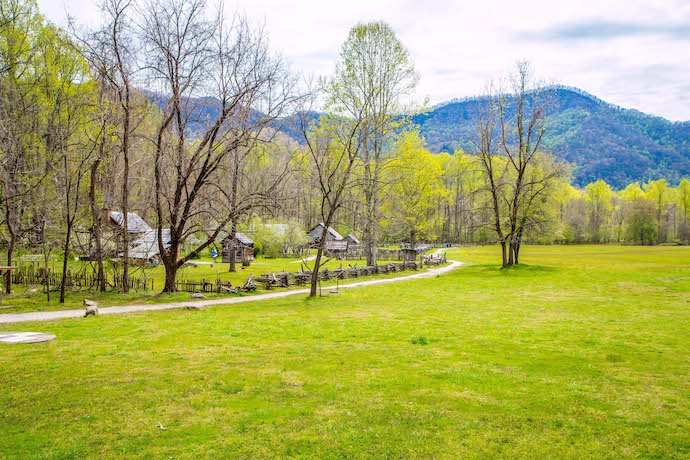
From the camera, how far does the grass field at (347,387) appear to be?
6.62 m

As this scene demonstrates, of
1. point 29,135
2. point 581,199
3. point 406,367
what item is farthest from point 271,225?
point 581,199

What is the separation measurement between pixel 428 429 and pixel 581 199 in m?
127

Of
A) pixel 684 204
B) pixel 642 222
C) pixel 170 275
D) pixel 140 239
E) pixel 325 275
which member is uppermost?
pixel 684 204

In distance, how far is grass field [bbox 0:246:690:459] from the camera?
662cm

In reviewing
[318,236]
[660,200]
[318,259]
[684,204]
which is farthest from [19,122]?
[684,204]

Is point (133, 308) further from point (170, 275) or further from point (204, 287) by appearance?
point (204, 287)

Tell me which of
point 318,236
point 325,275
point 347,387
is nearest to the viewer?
point 347,387

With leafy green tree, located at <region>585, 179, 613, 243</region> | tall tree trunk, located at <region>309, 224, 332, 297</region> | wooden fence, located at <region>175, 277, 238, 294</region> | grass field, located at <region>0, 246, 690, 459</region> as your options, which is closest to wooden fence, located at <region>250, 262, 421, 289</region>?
wooden fence, located at <region>175, 277, 238, 294</region>

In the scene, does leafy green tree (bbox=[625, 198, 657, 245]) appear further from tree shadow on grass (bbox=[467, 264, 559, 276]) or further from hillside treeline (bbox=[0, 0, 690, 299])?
hillside treeline (bbox=[0, 0, 690, 299])

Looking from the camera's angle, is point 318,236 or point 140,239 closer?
point 140,239

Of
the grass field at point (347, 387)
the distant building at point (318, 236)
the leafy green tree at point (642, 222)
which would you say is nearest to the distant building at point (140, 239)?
the distant building at point (318, 236)

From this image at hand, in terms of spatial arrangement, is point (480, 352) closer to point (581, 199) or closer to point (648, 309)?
point (648, 309)

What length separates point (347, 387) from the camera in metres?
9.05

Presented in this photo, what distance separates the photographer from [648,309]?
65.5 ft
